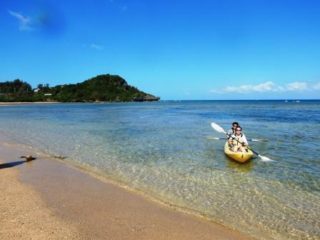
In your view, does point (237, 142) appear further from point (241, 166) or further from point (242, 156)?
point (241, 166)

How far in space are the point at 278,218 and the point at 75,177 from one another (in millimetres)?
6796

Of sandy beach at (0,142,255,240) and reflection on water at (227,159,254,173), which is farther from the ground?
sandy beach at (0,142,255,240)

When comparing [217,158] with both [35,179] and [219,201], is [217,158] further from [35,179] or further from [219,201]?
[35,179]

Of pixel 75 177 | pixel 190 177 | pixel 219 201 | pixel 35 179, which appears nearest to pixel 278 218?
pixel 219 201

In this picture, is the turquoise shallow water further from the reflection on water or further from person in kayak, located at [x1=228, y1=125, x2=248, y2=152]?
person in kayak, located at [x1=228, y1=125, x2=248, y2=152]

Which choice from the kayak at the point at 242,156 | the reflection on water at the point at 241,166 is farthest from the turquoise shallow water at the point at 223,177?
the kayak at the point at 242,156

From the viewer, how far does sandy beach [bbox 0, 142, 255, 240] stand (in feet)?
22.5

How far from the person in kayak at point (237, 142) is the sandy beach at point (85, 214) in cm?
687

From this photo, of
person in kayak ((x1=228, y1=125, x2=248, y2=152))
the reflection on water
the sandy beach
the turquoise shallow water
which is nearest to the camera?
the sandy beach

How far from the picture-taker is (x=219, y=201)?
953 centimetres

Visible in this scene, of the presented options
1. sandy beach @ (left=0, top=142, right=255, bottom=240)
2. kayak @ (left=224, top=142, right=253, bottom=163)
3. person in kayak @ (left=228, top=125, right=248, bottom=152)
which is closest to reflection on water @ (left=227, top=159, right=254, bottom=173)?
kayak @ (left=224, top=142, right=253, bottom=163)

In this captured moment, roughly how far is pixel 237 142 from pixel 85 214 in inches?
396

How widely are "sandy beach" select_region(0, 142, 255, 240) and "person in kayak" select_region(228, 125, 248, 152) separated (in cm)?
687

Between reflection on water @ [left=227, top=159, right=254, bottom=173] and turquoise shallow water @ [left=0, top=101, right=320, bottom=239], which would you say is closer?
turquoise shallow water @ [left=0, top=101, right=320, bottom=239]
